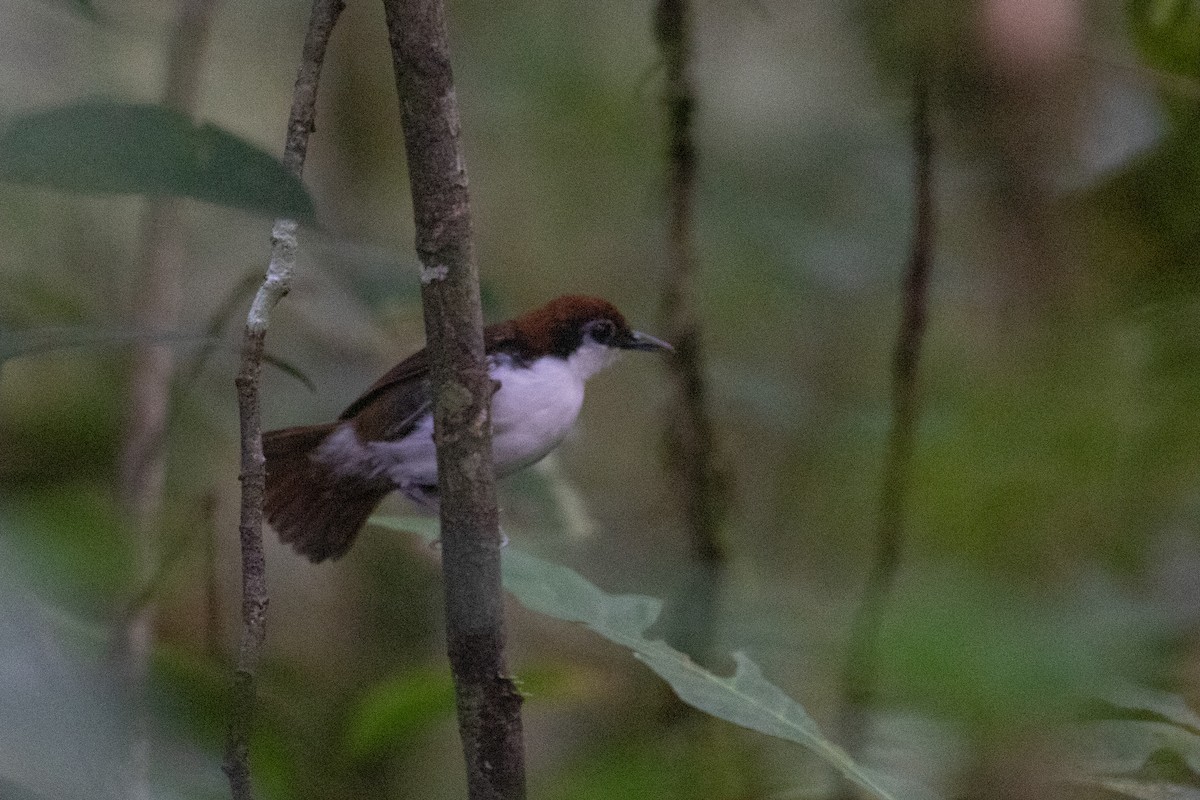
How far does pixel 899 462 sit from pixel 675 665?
907mm

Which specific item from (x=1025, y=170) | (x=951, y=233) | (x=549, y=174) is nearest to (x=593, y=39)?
(x=549, y=174)

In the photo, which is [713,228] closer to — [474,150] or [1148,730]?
[474,150]

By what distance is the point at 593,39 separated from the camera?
15.6 feet

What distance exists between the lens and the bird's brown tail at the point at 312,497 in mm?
2867

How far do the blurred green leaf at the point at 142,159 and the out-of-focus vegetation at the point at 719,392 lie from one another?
3 cm

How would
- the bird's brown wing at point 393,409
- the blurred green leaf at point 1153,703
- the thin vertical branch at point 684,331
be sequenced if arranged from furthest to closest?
the thin vertical branch at point 684,331, the bird's brown wing at point 393,409, the blurred green leaf at point 1153,703

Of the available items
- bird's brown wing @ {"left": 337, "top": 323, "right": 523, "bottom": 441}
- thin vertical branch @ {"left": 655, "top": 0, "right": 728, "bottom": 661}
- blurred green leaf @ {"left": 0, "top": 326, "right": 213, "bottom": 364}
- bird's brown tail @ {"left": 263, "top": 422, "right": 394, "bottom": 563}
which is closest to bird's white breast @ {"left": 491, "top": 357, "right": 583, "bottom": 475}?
bird's brown wing @ {"left": 337, "top": 323, "right": 523, "bottom": 441}

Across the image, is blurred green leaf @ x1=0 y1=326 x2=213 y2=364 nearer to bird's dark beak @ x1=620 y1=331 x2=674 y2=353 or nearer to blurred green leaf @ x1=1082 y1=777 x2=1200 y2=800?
blurred green leaf @ x1=1082 y1=777 x2=1200 y2=800

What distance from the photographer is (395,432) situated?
282cm

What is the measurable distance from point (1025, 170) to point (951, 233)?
1.14m

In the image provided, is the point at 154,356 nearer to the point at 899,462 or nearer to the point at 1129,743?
the point at 899,462

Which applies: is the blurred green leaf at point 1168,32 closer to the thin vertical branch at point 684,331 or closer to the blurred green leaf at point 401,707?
the thin vertical branch at point 684,331

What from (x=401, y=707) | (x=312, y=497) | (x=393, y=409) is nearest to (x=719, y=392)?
(x=393, y=409)

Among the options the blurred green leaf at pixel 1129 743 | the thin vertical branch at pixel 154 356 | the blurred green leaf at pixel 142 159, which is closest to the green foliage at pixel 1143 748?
the blurred green leaf at pixel 1129 743
